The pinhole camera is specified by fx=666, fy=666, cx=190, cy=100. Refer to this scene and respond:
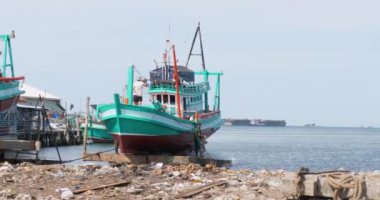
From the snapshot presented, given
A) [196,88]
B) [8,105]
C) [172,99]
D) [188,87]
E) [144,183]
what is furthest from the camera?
[196,88]

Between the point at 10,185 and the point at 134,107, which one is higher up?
the point at 134,107

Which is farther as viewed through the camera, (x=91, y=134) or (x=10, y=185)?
(x=91, y=134)

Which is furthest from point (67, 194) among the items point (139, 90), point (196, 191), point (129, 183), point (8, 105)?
point (8, 105)

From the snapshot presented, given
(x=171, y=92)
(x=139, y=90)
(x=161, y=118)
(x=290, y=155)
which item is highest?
(x=139, y=90)

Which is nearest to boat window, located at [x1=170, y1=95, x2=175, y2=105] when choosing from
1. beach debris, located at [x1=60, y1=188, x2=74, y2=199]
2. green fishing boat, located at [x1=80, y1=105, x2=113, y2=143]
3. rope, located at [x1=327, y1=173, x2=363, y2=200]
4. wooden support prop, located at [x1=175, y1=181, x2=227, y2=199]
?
wooden support prop, located at [x1=175, y1=181, x2=227, y2=199]

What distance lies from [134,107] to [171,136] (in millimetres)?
3210

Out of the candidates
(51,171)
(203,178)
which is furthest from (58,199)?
(51,171)

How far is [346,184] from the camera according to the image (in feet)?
31.8

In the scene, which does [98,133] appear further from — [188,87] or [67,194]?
[67,194]

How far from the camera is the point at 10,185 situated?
15.3 meters

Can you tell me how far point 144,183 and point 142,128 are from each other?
15609mm

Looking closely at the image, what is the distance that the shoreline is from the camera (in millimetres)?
11352

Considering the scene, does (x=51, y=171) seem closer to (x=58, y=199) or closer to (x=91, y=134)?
(x=58, y=199)

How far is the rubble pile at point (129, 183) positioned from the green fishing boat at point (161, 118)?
35.4ft
